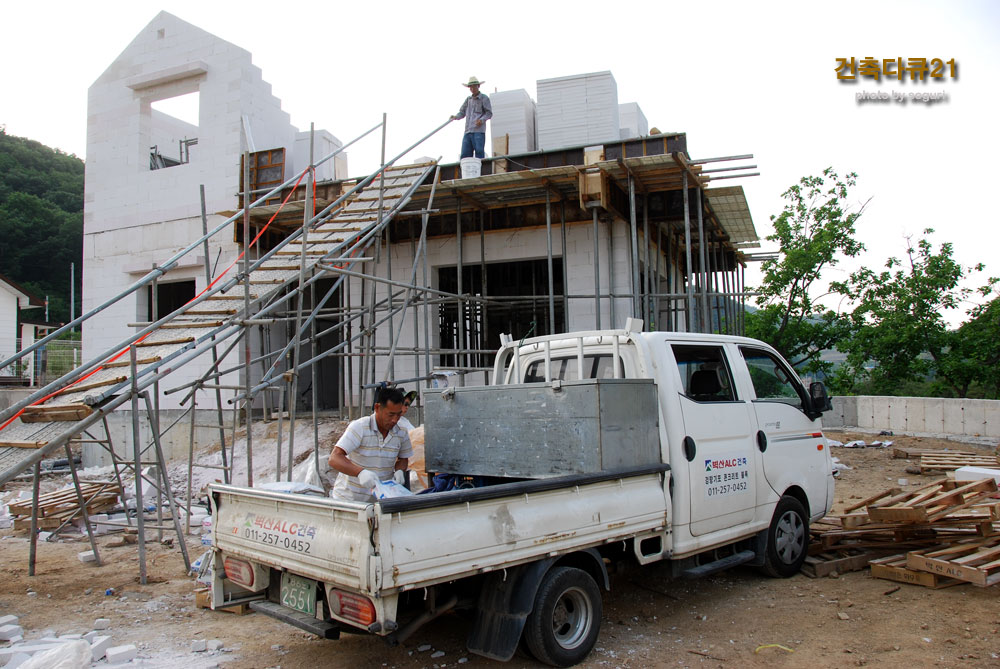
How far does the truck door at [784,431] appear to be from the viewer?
582 centimetres

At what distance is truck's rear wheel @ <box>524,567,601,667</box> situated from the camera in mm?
3979

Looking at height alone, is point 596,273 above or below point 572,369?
above

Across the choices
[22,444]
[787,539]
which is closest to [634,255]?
[787,539]

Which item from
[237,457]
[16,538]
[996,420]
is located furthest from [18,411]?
[996,420]

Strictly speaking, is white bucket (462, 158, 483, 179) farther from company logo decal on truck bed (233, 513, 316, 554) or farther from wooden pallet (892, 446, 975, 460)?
wooden pallet (892, 446, 975, 460)

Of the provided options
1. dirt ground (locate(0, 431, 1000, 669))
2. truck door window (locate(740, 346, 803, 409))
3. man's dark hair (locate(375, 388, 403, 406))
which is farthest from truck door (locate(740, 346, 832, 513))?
man's dark hair (locate(375, 388, 403, 406))

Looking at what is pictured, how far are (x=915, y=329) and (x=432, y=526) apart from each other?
784 inches

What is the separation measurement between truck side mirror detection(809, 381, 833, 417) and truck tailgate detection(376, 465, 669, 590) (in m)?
2.17

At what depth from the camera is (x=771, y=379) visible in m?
6.09

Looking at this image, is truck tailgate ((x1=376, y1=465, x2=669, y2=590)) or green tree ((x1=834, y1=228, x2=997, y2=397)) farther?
green tree ((x1=834, y1=228, x2=997, y2=397))

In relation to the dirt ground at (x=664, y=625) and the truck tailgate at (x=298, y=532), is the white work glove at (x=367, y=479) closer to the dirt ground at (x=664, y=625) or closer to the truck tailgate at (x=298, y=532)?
the truck tailgate at (x=298, y=532)

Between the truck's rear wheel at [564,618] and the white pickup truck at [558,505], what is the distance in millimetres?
11

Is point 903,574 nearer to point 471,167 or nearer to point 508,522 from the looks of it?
point 508,522

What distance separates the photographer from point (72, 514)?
878 centimetres
